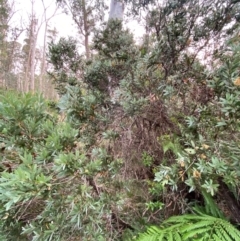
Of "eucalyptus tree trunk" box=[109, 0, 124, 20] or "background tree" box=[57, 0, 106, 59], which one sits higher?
"background tree" box=[57, 0, 106, 59]

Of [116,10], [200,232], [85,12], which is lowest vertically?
[200,232]

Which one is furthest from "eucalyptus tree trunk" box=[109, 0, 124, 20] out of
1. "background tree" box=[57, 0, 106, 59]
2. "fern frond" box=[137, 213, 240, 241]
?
"fern frond" box=[137, 213, 240, 241]

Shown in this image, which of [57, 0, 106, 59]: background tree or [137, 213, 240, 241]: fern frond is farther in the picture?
[57, 0, 106, 59]: background tree

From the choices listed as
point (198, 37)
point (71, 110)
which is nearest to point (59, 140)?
point (71, 110)

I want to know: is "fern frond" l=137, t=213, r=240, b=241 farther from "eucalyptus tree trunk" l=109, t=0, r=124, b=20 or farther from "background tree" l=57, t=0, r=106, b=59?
"background tree" l=57, t=0, r=106, b=59

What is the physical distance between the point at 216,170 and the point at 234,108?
330mm

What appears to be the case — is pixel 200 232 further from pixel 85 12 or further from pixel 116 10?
pixel 85 12

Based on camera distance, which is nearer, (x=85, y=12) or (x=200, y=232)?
(x=200, y=232)

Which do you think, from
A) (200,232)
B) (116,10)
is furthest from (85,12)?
(200,232)

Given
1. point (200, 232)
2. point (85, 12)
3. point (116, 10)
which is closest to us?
point (200, 232)

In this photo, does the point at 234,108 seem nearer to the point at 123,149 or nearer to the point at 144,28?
the point at 123,149

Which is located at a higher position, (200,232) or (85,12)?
(85,12)

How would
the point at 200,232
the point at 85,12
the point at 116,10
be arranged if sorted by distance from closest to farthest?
the point at 200,232 < the point at 116,10 < the point at 85,12

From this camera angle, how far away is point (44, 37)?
12.5 metres
